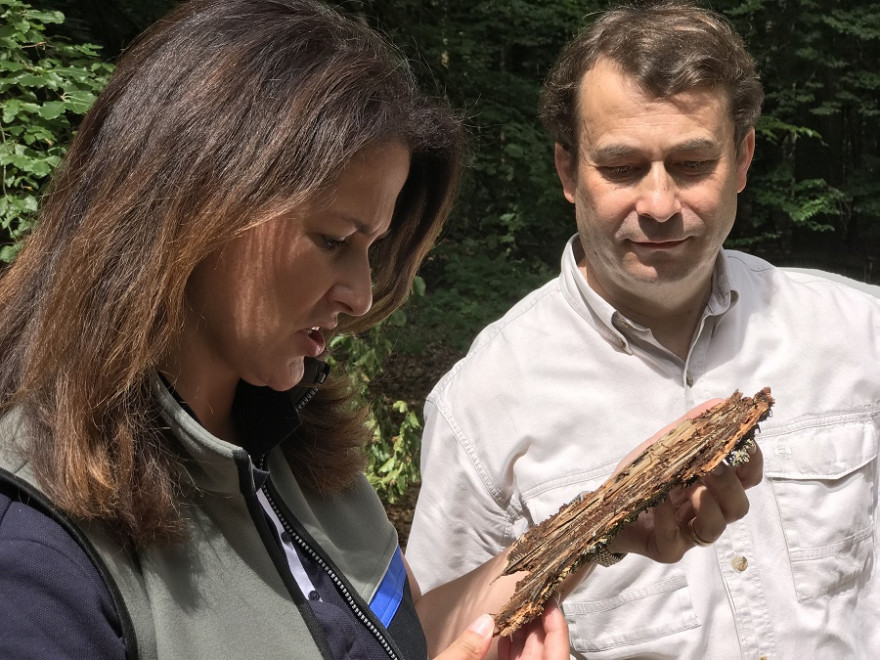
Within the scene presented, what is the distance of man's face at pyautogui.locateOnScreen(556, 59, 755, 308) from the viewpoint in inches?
100

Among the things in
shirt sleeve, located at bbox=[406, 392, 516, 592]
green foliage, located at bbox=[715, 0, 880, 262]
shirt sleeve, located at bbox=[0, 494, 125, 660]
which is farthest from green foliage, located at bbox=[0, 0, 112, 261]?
green foliage, located at bbox=[715, 0, 880, 262]

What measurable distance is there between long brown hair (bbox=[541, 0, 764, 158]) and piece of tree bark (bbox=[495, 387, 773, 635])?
1076 millimetres

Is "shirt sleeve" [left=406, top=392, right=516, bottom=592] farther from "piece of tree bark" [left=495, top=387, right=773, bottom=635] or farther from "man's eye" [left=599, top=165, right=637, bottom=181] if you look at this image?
"man's eye" [left=599, top=165, right=637, bottom=181]

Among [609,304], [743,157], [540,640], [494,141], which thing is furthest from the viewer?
[494,141]

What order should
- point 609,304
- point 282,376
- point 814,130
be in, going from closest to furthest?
point 282,376
point 609,304
point 814,130

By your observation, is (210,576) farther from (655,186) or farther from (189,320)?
(655,186)

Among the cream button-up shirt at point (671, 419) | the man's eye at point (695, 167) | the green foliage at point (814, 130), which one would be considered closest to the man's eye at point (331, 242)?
the cream button-up shirt at point (671, 419)

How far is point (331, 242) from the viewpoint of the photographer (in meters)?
1.59

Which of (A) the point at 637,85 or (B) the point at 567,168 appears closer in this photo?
(A) the point at 637,85

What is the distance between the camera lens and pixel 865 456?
8.39 feet

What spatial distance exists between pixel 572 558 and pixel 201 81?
116 centimetres

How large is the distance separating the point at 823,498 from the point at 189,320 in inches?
73.1

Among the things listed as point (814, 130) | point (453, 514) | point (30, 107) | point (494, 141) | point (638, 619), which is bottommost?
point (814, 130)

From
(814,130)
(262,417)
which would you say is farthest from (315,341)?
(814,130)
